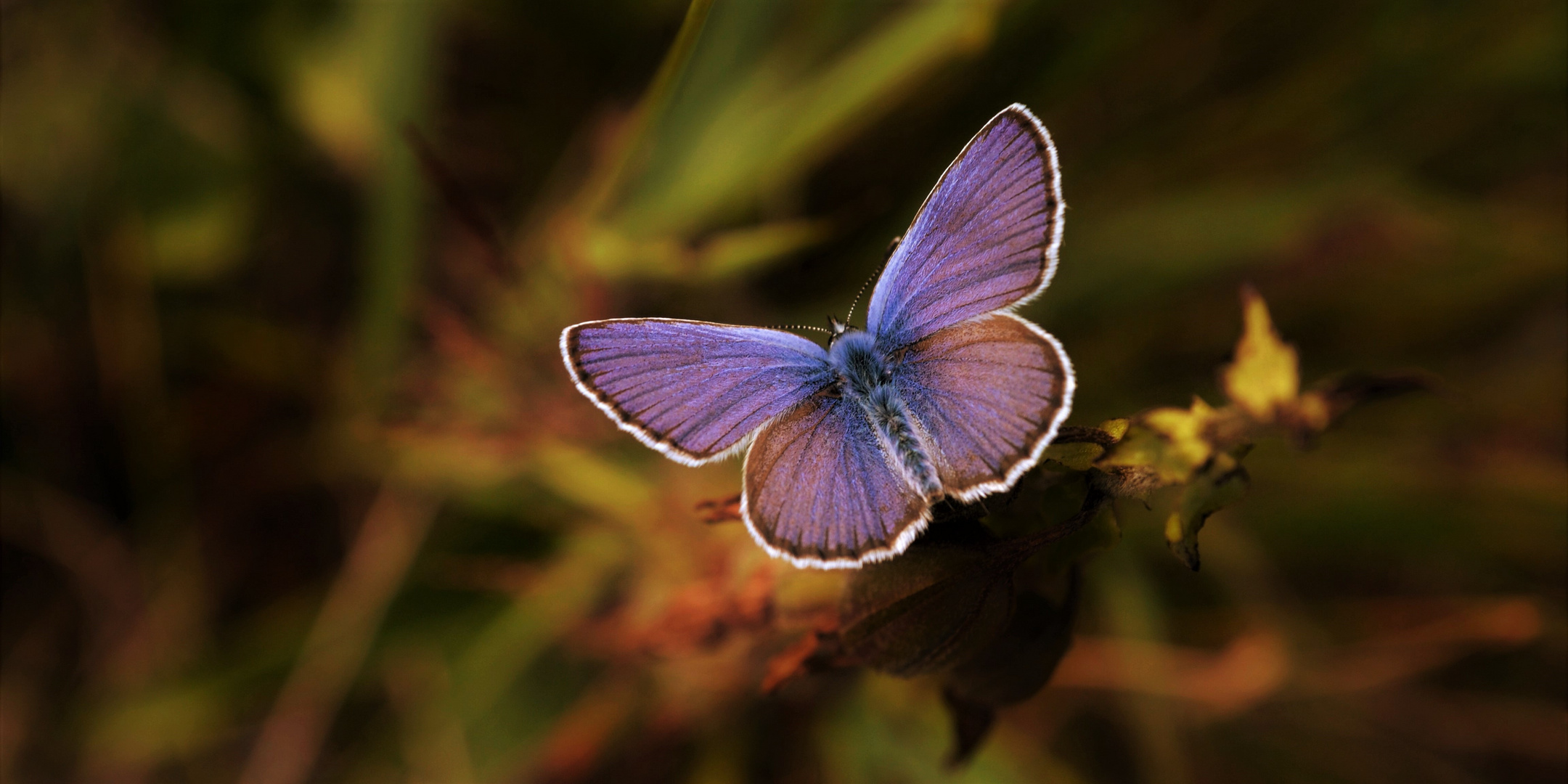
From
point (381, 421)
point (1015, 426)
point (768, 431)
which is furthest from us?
point (381, 421)

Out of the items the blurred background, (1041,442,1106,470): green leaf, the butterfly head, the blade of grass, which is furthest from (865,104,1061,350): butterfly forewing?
the blade of grass

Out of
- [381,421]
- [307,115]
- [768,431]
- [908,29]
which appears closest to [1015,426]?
[768,431]

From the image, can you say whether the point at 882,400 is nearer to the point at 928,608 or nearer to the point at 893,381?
the point at 893,381

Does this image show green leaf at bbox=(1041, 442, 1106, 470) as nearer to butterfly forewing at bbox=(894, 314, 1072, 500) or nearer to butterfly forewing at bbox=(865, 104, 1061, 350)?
butterfly forewing at bbox=(894, 314, 1072, 500)

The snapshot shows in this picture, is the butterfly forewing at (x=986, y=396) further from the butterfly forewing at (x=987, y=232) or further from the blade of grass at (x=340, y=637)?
the blade of grass at (x=340, y=637)


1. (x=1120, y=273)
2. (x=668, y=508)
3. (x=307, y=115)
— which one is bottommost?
(x=1120, y=273)

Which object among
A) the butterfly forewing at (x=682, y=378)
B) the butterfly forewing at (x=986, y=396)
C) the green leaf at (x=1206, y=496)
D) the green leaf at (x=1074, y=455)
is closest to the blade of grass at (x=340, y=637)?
the butterfly forewing at (x=682, y=378)

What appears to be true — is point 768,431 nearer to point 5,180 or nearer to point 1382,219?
point 1382,219

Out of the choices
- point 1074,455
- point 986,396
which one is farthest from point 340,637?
point 1074,455
